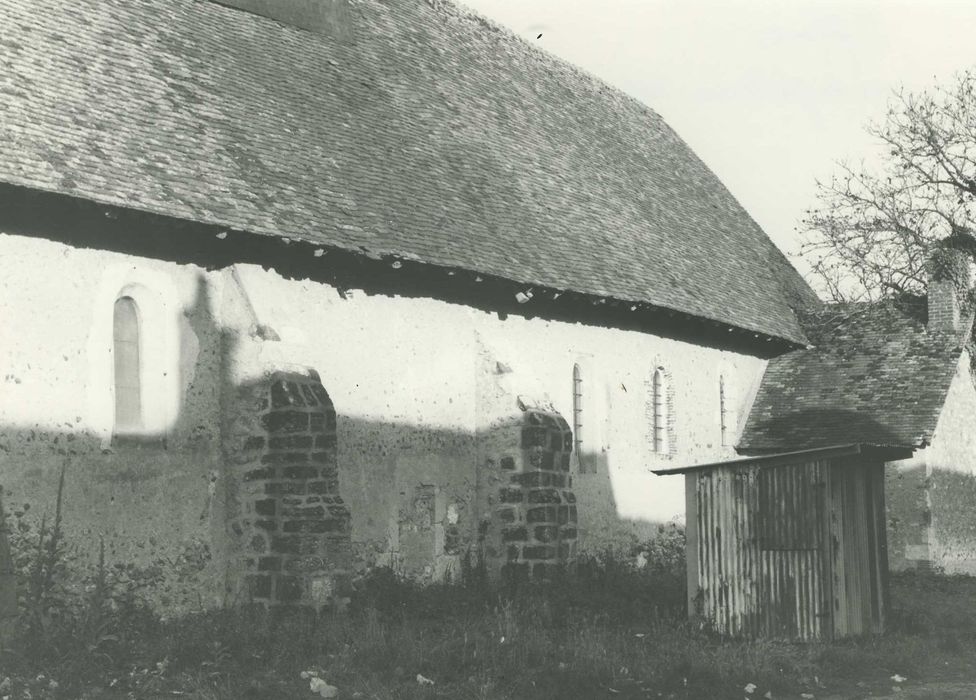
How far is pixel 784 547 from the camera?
13.1m

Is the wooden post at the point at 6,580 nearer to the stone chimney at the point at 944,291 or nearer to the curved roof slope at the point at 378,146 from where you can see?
the curved roof slope at the point at 378,146

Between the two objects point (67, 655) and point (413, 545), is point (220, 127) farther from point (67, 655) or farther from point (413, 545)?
point (67, 655)

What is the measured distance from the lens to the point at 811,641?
12742 millimetres

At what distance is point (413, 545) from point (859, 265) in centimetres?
1727

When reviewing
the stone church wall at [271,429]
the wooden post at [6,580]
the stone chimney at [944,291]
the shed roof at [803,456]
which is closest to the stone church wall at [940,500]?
the stone chimney at [944,291]

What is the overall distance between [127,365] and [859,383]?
49.5ft

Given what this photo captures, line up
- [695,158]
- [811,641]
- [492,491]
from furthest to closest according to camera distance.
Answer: [695,158] → [492,491] → [811,641]

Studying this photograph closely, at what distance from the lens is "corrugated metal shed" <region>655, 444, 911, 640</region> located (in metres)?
12.9

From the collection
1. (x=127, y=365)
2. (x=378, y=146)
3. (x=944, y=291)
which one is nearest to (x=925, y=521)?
(x=944, y=291)

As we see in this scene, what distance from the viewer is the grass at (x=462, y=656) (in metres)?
9.78

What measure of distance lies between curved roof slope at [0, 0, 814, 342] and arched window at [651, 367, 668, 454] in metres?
1.48

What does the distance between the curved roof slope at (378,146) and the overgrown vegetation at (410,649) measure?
13.3ft

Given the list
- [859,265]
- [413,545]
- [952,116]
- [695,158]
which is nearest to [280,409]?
[413,545]

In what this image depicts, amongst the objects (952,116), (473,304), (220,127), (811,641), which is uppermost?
(952,116)
